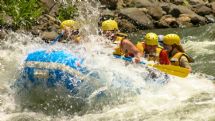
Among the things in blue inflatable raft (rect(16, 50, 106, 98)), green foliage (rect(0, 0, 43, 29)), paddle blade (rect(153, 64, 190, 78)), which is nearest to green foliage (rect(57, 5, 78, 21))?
green foliage (rect(0, 0, 43, 29))

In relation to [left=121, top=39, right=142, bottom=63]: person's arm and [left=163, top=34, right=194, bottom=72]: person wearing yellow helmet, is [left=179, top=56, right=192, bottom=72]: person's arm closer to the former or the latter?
[left=163, top=34, right=194, bottom=72]: person wearing yellow helmet

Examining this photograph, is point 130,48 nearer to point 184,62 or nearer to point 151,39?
point 151,39

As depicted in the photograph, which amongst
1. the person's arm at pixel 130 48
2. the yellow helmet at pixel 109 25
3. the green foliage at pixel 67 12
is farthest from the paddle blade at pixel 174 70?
the green foliage at pixel 67 12

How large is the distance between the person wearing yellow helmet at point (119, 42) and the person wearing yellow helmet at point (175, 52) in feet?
2.30

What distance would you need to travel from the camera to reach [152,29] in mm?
20500

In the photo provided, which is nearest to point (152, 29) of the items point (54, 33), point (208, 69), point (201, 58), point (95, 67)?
point (54, 33)

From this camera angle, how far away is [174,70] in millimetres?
8391

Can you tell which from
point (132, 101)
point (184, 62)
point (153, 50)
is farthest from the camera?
point (153, 50)

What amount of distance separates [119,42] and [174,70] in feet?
4.06

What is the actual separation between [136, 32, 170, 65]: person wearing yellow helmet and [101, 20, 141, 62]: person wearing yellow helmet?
1.14ft

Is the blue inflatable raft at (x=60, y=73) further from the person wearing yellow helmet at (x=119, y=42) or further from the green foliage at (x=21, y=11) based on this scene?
the green foliage at (x=21, y=11)

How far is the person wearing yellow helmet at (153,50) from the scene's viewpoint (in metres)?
8.48

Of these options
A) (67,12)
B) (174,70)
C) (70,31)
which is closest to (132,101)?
(174,70)

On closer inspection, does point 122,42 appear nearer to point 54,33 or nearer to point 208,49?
point 208,49
